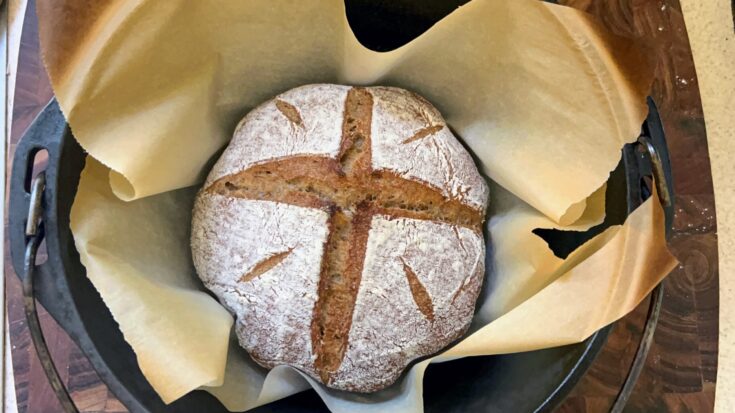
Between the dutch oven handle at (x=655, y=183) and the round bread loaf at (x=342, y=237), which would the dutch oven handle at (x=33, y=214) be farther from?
the dutch oven handle at (x=655, y=183)

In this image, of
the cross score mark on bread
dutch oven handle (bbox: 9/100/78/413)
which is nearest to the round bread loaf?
the cross score mark on bread

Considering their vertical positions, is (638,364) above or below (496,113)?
below

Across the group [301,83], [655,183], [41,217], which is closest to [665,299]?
[655,183]

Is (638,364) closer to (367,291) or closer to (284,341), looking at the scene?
(367,291)

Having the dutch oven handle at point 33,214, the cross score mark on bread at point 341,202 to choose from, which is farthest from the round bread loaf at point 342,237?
the dutch oven handle at point 33,214

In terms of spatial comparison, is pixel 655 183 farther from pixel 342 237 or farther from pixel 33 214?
pixel 33 214

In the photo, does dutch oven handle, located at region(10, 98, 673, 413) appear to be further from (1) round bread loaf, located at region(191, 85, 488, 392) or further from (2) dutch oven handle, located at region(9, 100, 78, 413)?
(1) round bread loaf, located at region(191, 85, 488, 392)

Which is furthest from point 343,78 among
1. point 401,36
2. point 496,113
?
point 496,113
